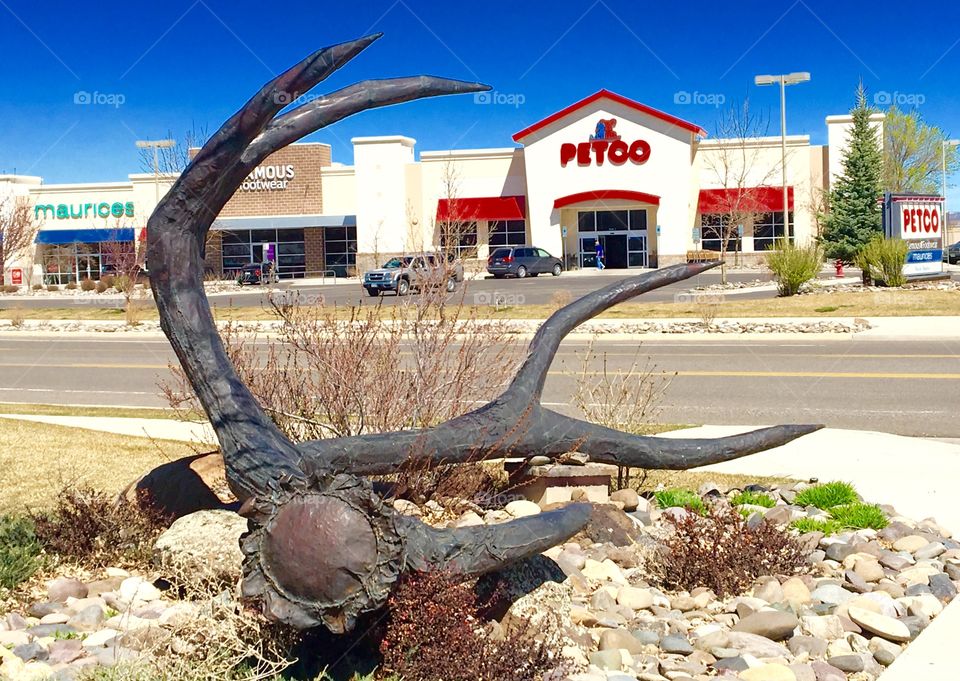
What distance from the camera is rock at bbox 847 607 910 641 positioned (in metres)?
5.21

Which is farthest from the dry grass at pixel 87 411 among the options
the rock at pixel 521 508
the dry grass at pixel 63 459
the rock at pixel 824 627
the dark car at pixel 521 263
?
the dark car at pixel 521 263

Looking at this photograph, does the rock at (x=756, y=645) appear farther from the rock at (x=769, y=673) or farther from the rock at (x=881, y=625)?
the rock at (x=881, y=625)

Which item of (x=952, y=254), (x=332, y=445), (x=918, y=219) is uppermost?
(x=918, y=219)

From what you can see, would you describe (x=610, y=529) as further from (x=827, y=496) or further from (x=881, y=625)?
(x=827, y=496)

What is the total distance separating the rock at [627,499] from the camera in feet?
24.4

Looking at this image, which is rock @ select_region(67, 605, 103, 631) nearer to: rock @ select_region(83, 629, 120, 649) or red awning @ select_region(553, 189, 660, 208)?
rock @ select_region(83, 629, 120, 649)

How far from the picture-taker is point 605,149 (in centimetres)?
5375

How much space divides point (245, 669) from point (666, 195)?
50.7 metres

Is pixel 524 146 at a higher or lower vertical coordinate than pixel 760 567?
higher

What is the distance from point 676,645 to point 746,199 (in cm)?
4688

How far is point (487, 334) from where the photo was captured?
28.9ft

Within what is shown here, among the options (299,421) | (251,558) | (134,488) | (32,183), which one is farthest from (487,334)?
(32,183)

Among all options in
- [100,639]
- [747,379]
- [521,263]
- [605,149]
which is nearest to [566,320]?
[100,639]

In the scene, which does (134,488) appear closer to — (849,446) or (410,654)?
(410,654)
